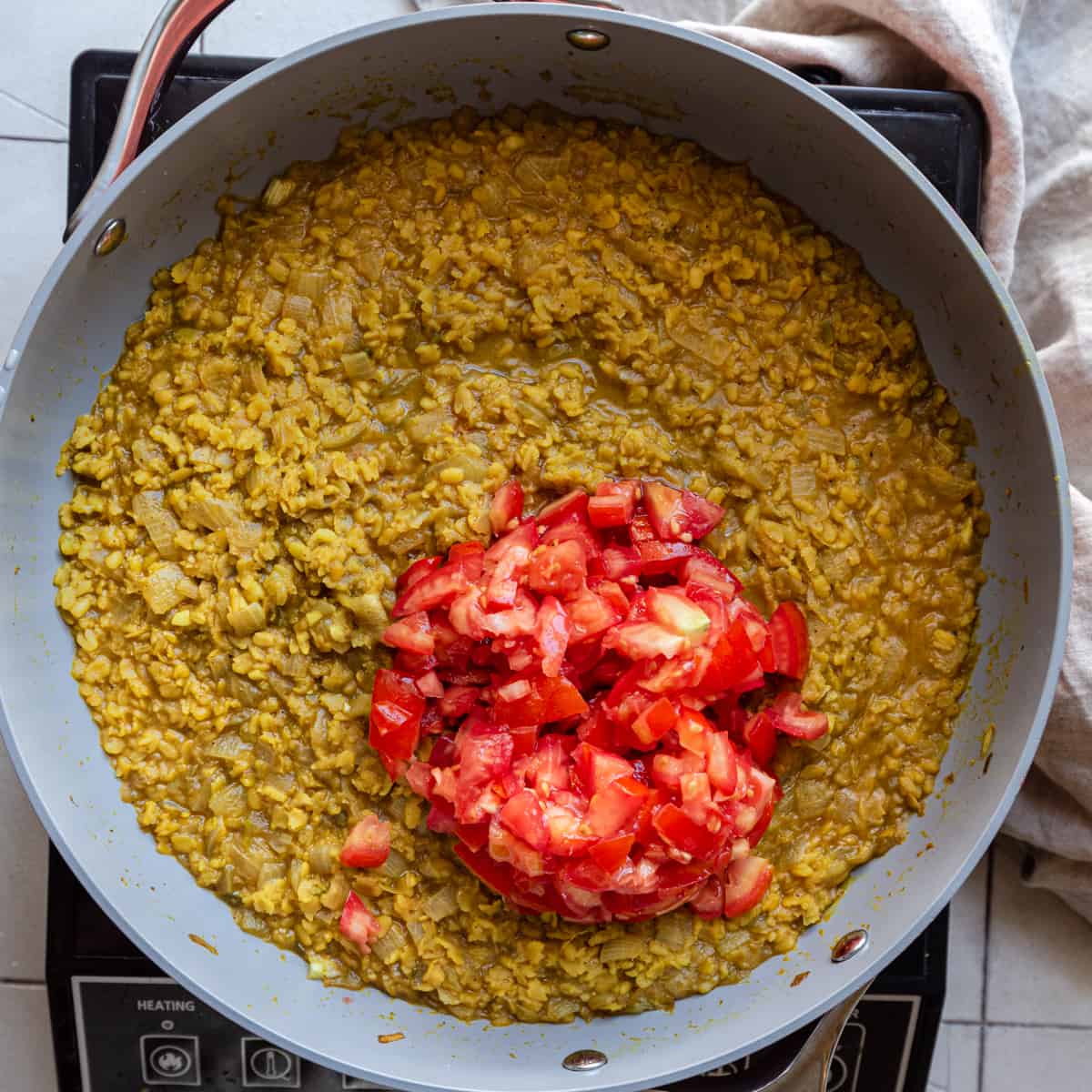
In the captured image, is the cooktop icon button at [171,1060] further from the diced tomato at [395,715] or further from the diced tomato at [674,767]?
the diced tomato at [674,767]

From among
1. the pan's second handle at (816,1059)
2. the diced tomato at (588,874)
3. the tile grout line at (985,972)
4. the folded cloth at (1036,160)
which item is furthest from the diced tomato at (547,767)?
the tile grout line at (985,972)

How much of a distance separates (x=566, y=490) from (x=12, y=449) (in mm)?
797

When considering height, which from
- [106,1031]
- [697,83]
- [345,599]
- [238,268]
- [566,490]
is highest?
Result: [697,83]

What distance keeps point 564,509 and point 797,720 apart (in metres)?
0.48

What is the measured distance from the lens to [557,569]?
178 cm

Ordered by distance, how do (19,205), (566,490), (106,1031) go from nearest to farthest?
(566,490)
(106,1031)
(19,205)

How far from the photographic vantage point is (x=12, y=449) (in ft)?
5.65

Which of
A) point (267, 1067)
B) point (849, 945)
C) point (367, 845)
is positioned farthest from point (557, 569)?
point (267, 1067)

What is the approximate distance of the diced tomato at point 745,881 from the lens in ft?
6.12

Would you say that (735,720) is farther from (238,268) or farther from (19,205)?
(19,205)

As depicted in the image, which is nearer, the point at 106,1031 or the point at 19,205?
the point at 106,1031

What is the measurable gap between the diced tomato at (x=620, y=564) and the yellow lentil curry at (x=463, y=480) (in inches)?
4.6

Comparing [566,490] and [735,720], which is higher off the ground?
[566,490]

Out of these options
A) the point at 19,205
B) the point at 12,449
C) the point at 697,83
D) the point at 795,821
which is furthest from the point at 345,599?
the point at 19,205
